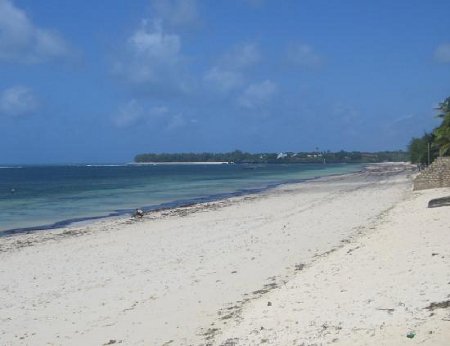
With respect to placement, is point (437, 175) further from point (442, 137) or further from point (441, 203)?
point (441, 203)

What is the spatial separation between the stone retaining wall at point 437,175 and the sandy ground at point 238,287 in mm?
12733

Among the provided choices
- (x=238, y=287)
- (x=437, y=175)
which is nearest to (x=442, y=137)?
(x=437, y=175)

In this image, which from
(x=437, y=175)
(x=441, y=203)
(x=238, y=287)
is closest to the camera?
(x=238, y=287)

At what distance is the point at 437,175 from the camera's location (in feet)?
98.6

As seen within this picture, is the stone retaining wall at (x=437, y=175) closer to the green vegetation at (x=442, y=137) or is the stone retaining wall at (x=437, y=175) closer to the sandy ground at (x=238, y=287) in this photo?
the green vegetation at (x=442, y=137)

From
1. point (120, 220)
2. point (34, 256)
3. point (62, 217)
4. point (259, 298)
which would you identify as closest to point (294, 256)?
point (259, 298)

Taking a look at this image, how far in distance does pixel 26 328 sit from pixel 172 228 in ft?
43.0

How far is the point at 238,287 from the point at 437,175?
2300 cm

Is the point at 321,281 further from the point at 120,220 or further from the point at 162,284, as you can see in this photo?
the point at 120,220

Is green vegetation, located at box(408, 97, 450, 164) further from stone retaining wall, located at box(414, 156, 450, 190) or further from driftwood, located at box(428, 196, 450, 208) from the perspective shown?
driftwood, located at box(428, 196, 450, 208)

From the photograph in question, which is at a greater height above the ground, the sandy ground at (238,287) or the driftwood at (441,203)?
the driftwood at (441,203)

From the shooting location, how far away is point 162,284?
11164 millimetres

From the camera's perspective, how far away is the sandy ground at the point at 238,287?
688 centimetres

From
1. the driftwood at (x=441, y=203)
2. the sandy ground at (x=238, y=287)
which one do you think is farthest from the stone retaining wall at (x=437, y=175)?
the sandy ground at (x=238, y=287)
